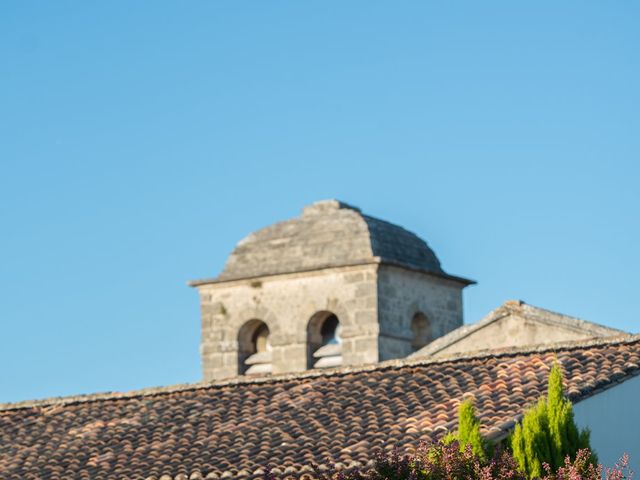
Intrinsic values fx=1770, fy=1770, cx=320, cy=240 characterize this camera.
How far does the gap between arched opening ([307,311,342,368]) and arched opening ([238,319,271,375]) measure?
87cm

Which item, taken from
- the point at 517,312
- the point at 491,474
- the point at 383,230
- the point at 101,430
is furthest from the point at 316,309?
the point at 491,474

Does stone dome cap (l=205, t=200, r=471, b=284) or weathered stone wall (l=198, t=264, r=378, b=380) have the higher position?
stone dome cap (l=205, t=200, r=471, b=284)

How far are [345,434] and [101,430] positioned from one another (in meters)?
4.16

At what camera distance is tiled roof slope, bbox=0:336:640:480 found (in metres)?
19.0

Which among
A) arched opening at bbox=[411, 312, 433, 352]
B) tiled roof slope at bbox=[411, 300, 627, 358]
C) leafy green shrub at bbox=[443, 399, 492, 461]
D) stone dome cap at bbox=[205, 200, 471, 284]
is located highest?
stone dome cap at bbox=[205, 200, 471, 284]

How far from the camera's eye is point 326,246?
30.2m

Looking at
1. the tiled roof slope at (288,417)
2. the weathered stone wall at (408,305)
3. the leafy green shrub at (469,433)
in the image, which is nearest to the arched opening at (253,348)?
the weathered stone wall at (408,305)

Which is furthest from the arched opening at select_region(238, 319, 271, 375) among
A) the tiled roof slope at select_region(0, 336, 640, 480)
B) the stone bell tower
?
the tiled roof slope at select_region(0, 336, 640, 480)

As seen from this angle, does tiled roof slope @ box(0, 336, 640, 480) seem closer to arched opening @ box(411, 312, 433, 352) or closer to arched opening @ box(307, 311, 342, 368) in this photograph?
arched opening @ box(307, 311, 342, 368)

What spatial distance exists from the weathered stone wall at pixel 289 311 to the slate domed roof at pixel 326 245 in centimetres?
21

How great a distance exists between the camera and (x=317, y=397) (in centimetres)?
2153

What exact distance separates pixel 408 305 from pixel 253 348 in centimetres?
301

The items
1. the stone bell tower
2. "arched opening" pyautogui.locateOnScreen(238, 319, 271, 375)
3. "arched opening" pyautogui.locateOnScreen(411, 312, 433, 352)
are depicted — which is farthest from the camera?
"arched opening" pyautogui.locateOnScreen(238, 319, 271, 375)

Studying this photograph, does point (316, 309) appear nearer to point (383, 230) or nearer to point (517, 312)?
point (383, 230)
